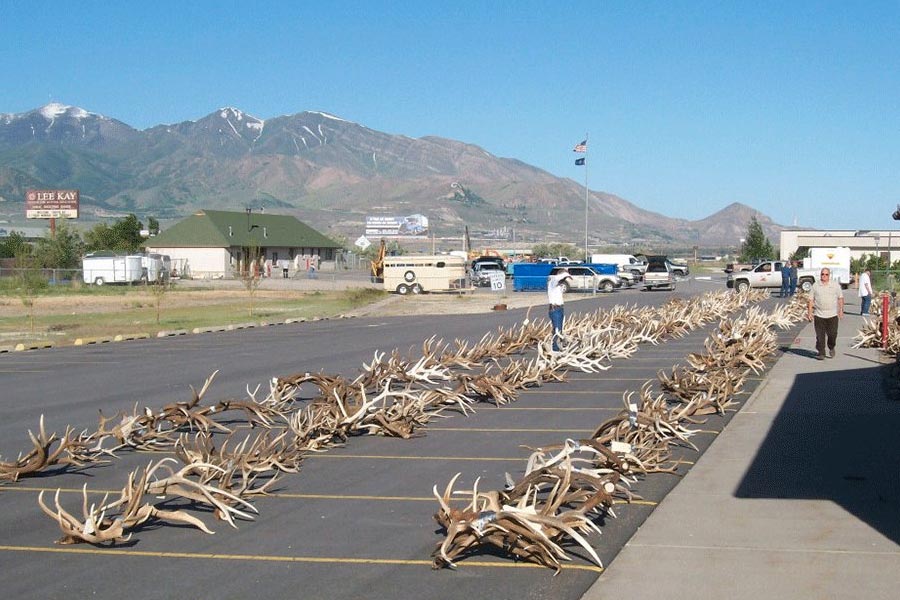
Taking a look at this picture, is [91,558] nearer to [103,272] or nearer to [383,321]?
[383,321]

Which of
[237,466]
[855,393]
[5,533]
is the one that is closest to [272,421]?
[237,466]

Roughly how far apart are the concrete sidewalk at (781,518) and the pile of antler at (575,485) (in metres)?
0.44

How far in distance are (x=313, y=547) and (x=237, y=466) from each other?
6.75 feet

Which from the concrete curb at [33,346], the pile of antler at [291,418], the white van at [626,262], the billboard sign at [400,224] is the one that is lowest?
the concrete curb at [33,346]

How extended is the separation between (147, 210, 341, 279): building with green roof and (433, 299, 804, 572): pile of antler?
8084 centimetres

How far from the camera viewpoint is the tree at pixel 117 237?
10088 centimetres

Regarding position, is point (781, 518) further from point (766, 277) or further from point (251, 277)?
point (766, 277)

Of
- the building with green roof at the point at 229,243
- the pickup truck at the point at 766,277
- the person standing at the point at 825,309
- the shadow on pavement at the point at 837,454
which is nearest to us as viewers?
the shadow on pavement at the point at 837,454

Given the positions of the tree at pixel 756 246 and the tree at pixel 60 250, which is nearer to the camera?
the tree at pixel 60 250

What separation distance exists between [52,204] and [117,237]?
10.9m

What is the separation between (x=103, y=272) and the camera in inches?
2950

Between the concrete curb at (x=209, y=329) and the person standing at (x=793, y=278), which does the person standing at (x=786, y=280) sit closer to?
the person standing at (x=793, y=278)

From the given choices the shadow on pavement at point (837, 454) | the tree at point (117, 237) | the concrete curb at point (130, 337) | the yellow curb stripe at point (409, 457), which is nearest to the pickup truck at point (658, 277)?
the concrete curb at point (130, 337)

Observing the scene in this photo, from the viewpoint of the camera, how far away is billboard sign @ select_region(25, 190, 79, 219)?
10688cm
